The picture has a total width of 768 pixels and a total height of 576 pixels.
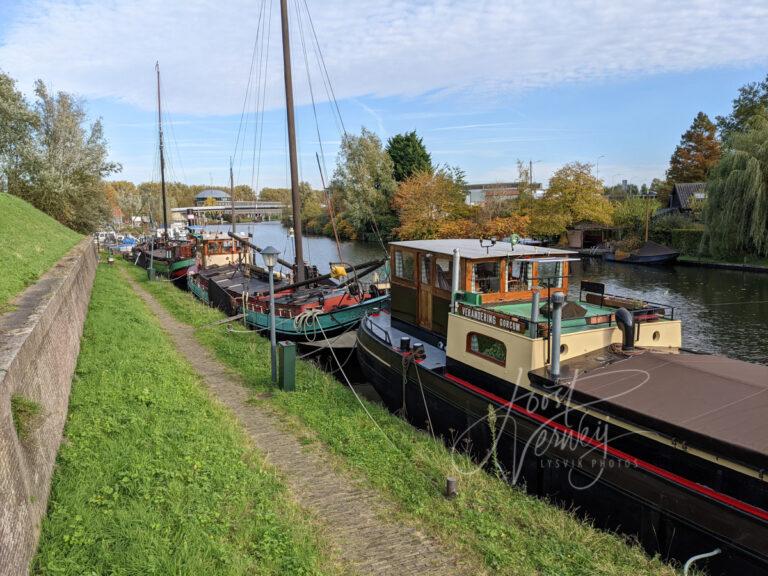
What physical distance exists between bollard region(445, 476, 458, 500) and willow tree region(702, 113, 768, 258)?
120 ft

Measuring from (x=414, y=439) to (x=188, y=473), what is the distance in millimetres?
3749

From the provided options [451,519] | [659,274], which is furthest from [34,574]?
[659,274]

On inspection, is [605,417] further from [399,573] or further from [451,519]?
[399,573]

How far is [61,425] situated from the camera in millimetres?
7605

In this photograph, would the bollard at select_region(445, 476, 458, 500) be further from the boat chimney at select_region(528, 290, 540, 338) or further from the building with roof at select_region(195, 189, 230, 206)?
the building with roof at select_region(195, 189, 230, 206)

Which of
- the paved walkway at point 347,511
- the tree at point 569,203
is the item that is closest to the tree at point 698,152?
the tree at point 569,203

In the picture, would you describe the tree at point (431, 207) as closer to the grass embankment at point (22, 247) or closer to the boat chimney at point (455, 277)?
the grass embankment at point (22, 247)

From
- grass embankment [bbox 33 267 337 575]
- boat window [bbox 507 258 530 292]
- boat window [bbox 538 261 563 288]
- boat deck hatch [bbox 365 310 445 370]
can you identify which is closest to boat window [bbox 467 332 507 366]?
boat deck hatch [bbox 365 310 445 370]

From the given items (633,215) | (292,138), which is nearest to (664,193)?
(633,215)

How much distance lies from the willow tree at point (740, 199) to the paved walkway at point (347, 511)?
121 ft

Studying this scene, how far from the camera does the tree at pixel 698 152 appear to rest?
63188 millimetres

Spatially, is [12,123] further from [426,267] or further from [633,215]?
[633,215]

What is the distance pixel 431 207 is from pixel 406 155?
1559cm

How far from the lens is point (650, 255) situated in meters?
42.3
